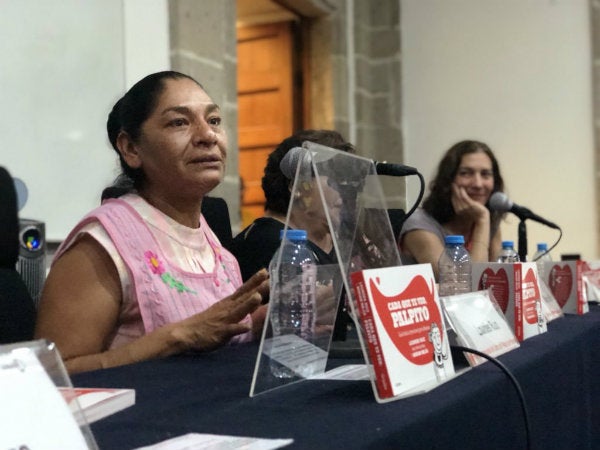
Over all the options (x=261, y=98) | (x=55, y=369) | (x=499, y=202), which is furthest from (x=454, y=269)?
(x=261, y=98)

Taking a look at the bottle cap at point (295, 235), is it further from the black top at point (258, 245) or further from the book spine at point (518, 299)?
the black top at point (258, 245)

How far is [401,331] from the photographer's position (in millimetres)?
829

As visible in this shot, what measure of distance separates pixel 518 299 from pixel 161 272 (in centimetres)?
64

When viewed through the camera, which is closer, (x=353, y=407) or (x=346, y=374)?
(x=353, y=407)

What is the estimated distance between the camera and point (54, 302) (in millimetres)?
1298

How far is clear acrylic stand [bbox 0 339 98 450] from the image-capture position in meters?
0.58

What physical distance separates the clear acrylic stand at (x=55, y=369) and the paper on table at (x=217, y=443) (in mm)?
54

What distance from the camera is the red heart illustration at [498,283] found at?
1292mm

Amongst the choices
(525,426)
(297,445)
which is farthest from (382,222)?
(297,445)

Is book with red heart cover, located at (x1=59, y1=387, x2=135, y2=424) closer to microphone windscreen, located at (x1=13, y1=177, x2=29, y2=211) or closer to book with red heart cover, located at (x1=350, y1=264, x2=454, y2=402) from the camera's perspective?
book with red heart cover, located at (x1=350, y1=264, x2=454, y2=402)

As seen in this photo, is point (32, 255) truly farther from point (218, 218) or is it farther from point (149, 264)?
point (149, 264)

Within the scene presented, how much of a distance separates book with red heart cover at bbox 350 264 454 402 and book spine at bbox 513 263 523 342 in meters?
0.36

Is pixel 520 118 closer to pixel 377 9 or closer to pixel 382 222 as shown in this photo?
pixel 377 9

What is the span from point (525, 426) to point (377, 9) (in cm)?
385
